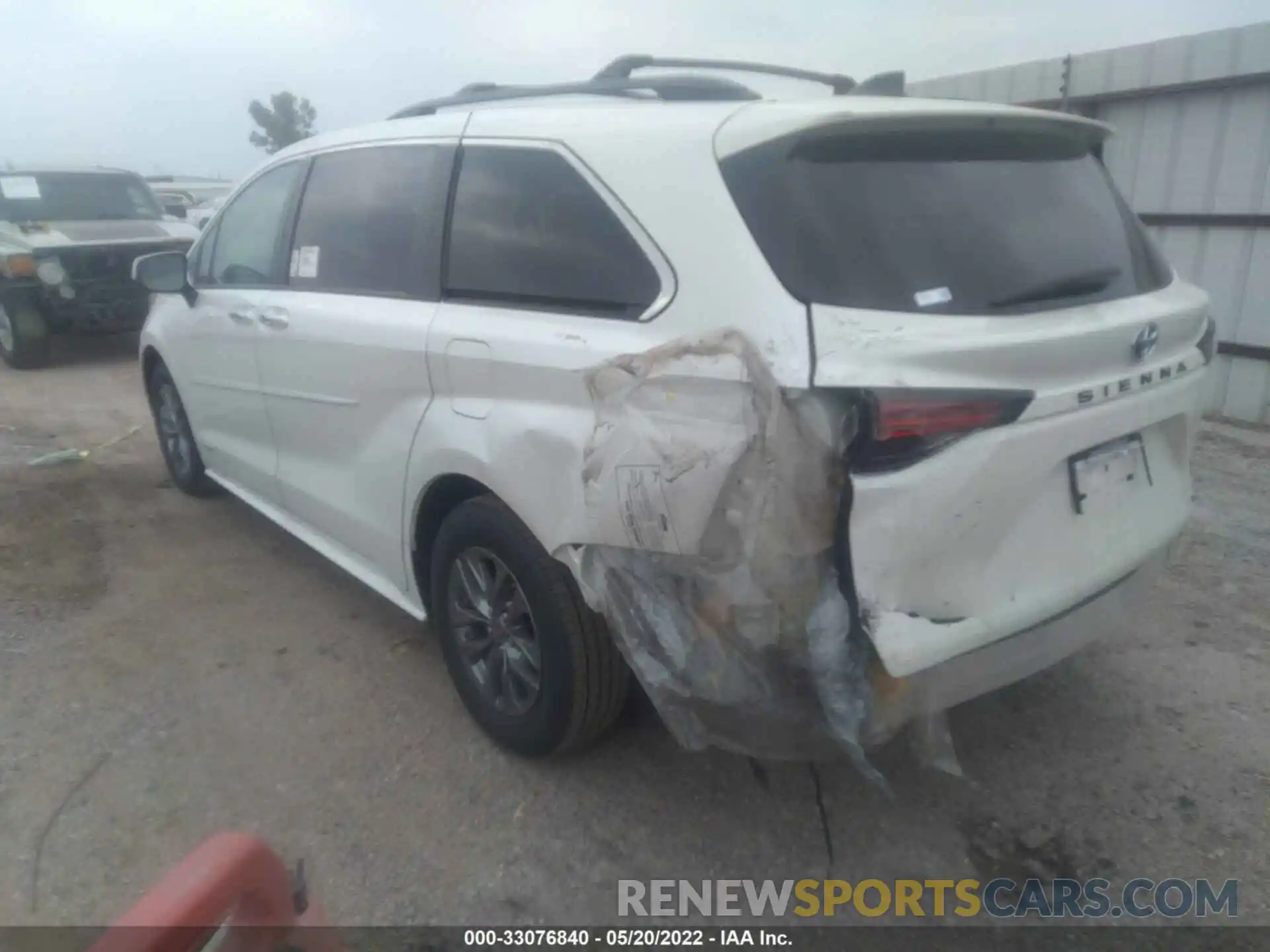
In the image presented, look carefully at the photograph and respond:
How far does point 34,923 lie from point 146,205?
9492 mm

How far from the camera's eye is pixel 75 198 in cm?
969

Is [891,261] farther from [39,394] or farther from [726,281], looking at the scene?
[39,394]

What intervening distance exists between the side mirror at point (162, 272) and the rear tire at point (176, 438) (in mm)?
711

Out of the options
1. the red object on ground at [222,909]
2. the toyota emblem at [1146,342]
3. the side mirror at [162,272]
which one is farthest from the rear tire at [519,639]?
the side mirror at [162,272]

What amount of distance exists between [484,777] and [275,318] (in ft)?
6.42

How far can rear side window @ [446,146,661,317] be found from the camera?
243 centimetres

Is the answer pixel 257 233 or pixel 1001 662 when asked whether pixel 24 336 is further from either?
pixel 1001 662

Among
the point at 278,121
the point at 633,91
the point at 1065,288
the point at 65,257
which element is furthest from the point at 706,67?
the point at 278,121

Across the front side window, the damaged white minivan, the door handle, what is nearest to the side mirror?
the front side window

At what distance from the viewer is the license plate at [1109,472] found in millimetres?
2270

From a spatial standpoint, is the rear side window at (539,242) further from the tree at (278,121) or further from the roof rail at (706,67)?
the tree at (278,121)

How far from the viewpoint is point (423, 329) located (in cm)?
293

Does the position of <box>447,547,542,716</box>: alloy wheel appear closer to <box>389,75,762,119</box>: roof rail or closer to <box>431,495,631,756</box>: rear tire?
<box>431,495,631,756</box>: rear tire

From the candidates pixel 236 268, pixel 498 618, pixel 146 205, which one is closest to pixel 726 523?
Answer: pixel 498 618
